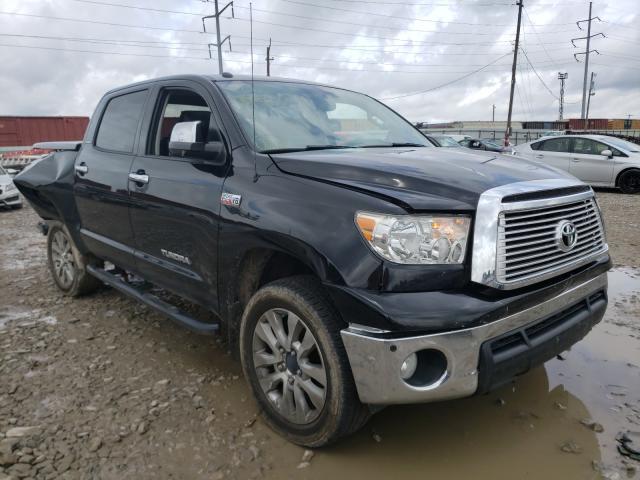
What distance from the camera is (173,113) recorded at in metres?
3.47

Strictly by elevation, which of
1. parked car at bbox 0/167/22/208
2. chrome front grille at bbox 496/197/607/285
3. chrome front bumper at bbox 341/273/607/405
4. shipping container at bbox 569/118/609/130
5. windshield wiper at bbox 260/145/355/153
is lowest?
parked car at bbox 0/167/22/208

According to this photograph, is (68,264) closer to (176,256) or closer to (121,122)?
(121,122)

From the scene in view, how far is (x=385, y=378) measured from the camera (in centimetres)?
206

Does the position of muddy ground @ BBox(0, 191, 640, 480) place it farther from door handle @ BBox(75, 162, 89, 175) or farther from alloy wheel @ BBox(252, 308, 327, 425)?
door handle @ BBox(75, 162, 89, 175)

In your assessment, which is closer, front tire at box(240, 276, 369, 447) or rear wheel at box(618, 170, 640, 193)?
front tire at box(240, 276, 369, 447)

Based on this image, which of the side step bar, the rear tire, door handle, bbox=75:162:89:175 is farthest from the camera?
the rear tire

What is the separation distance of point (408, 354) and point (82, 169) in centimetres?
342

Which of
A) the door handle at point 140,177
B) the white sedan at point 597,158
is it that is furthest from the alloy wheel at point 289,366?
the white sedan at point 597,158

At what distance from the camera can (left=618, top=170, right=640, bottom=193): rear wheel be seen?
11.5m

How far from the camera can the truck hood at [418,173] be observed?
2139 millimetres

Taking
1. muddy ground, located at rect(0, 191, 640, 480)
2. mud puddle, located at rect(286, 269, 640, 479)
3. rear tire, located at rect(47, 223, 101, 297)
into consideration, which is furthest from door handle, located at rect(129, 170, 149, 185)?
mud puddle, located at rect(286, 269, 640, 479)

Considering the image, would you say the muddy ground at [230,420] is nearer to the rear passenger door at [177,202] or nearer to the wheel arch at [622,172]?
the rear passenger door at [177,202]

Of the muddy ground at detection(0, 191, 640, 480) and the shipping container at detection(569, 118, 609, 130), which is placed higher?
the shipping container at detection(569, 118, 609, 130)

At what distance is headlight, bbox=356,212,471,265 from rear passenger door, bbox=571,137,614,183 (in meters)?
11.5
